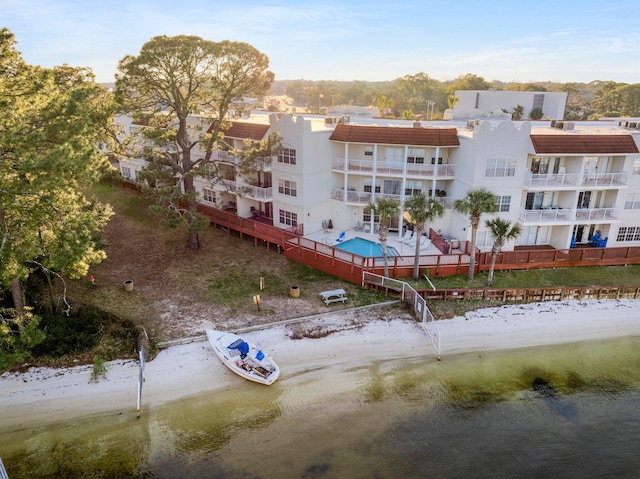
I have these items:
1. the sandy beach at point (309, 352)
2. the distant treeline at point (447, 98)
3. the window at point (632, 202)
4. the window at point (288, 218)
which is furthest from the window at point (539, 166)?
the distant treeline at point (447, 98)

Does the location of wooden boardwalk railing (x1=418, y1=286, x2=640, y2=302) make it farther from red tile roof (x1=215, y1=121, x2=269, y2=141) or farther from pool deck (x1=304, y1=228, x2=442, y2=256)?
red tile roof (x1=215, y1=121, x2=269, y2=141)

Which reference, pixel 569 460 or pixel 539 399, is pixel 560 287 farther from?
pixel 569 460

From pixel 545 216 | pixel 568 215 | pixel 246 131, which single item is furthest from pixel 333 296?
pixel 568 215

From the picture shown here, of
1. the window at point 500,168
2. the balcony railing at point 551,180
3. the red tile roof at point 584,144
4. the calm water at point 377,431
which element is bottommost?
the calm water at point 377,431

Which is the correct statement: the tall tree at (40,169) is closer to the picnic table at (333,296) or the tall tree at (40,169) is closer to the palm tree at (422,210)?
the picnic table at (333,296)

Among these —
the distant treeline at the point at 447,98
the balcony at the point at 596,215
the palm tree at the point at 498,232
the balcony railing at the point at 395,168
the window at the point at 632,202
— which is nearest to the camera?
the palm tree at the point at 498,232

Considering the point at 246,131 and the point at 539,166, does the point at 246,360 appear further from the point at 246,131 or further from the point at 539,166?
the point at 539,166

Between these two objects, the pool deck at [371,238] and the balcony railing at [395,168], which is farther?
the balcony railing at [395,168]

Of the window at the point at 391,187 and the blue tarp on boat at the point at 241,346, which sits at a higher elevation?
the window at the point at 391,187
